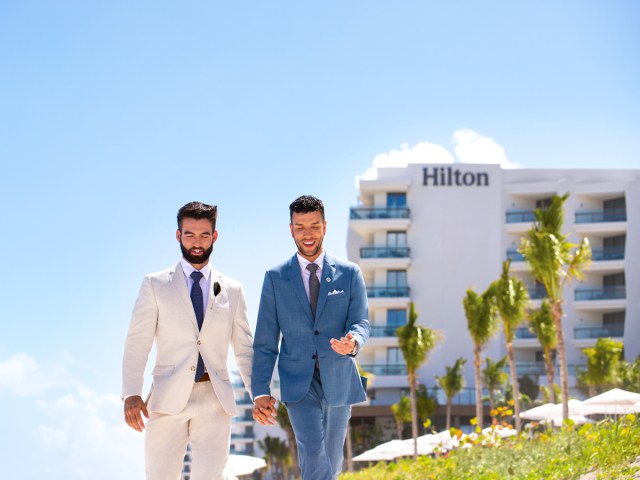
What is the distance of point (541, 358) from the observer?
66.5 m

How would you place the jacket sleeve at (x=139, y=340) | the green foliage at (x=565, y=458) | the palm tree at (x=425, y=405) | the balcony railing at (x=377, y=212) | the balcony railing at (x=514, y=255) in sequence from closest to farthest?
the jacket sleeve at (x=139, y=340), the green foliage at (x=565, y=458), the palm tree at (x=425, y=405), the balcony railing at (x=514, y=255), the balcony railing at (x=377, y=212)

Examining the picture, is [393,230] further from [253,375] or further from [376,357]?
[253,375]

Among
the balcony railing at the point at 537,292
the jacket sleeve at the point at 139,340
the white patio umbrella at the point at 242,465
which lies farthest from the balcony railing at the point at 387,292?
the jacket sleeve at the point at 139,340

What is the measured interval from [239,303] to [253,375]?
53cm

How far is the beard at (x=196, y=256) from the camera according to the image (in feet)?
21.0

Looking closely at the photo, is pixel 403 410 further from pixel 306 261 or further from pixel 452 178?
pixel 306 261

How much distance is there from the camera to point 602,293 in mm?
66562

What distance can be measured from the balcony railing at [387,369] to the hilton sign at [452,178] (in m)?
14.6

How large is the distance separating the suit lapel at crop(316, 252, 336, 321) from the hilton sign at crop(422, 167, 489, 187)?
213 feet

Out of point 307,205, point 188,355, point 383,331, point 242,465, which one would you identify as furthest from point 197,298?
point 383,331

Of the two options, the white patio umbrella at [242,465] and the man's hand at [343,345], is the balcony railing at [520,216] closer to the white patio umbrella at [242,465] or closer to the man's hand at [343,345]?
the white patio umbrella at [242,465]

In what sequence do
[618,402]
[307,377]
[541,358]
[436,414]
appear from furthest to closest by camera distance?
1. [541,358]
2. [436,414]
3. [618,402]
4. [307,377]

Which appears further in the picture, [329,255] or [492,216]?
[492,216]

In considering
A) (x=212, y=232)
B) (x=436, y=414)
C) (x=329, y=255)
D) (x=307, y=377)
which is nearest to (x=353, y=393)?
(x=307, y=377)
